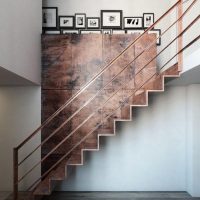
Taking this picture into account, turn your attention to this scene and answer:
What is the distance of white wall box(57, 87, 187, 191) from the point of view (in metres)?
5.53

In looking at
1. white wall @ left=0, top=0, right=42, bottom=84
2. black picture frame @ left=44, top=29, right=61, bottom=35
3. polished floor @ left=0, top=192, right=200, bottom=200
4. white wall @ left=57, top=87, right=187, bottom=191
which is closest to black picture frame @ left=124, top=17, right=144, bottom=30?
black picture frame @ left=44, top=29, right=61, bottom=35

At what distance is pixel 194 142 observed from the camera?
5.29 meters

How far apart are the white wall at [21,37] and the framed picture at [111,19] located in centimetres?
127

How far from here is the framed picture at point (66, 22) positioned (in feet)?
18.3

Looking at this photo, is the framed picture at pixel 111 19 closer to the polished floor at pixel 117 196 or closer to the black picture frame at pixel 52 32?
the black picture frame at pixel 52 32

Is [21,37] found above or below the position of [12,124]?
above

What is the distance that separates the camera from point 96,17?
18.4 ft

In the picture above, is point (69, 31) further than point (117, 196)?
Yes

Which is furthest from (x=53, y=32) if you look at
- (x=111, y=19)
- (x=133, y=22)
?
(x=133, y=22)

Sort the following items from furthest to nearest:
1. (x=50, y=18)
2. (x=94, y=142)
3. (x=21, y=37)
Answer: (x=50, y=18)
(x=94, y=142)
(x=21, y=37)

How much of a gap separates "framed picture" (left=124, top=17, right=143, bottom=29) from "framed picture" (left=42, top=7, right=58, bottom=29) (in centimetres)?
142

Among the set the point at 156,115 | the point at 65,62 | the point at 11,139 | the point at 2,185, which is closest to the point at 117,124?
the point at 156,115

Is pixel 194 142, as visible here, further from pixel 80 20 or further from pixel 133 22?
pixel 80 20

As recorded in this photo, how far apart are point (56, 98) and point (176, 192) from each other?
304cm
